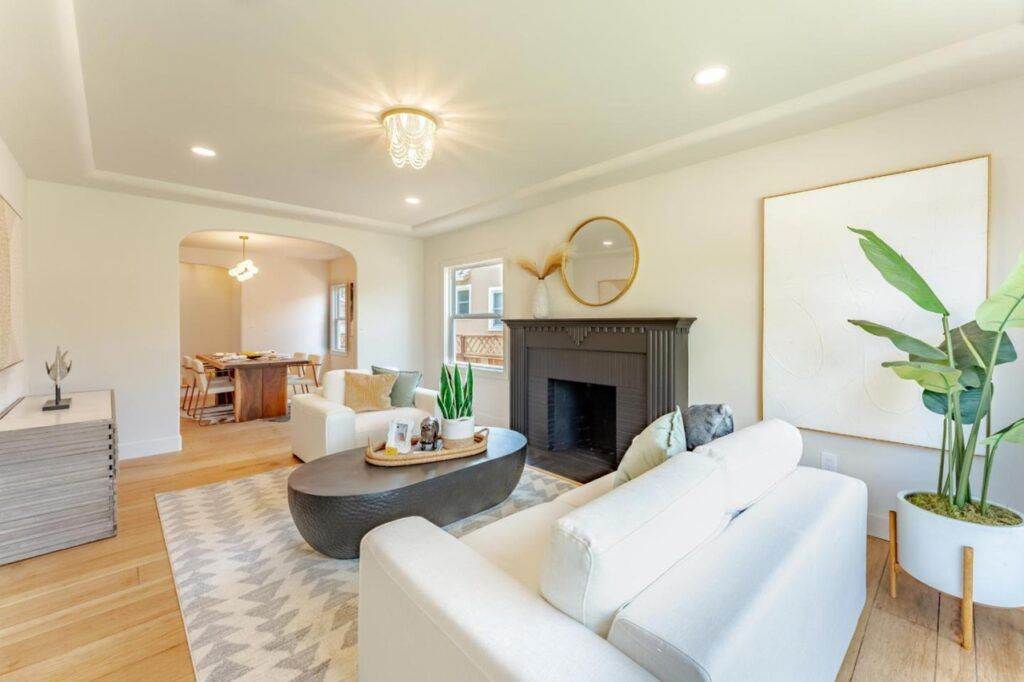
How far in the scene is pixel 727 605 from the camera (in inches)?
35.8

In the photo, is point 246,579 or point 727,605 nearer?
point 727,605

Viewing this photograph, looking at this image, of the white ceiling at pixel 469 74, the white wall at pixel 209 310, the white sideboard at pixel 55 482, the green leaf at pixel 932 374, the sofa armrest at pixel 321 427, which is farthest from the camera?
the white wall at pixel 209 310

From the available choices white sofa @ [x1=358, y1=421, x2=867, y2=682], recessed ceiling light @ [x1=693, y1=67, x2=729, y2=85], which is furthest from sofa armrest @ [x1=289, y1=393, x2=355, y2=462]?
recessed ceiling light @ [x1=693, y1=67, x2=729, y2=85]

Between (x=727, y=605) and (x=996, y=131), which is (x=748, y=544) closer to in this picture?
(x=727, y=605)

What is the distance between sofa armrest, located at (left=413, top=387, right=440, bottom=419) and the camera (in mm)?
3789

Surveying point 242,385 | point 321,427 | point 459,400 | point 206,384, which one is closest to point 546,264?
point 459,400

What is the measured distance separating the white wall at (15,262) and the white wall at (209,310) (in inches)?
175

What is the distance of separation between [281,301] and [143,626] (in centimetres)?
717

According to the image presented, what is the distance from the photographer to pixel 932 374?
1.75m

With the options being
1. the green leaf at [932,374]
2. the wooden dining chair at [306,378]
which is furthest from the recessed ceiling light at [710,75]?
the wooden dining chair at [306,378]

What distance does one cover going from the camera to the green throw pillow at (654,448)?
1516mm

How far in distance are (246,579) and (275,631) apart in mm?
464

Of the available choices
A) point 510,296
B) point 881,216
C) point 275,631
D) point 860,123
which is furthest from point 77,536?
point 860,123

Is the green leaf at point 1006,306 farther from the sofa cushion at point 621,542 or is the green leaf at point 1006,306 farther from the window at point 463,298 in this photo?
the window at point 463,298
